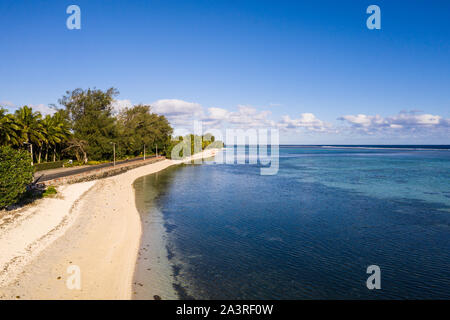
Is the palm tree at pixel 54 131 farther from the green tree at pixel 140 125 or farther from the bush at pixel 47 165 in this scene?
the green tree at pixel 140 125

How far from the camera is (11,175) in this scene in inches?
849

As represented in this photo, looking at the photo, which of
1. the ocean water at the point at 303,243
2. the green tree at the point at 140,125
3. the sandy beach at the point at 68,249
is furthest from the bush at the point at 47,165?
the green tree at the point at 140,125

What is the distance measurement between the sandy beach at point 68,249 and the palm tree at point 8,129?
64.7ft

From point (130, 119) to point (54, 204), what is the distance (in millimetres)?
68483

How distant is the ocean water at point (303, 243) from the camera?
14039 millimetres

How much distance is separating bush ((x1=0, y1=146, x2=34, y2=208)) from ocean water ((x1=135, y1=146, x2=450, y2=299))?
415 inches

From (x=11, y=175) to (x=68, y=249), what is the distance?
9522 millimetres

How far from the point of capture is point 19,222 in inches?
810

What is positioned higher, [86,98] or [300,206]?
[86,98]
